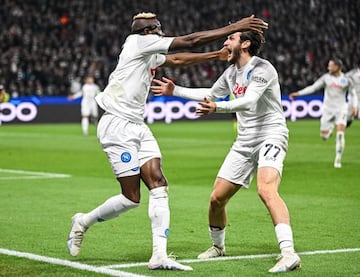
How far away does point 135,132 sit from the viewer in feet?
27.6

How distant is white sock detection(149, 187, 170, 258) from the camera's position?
8.12 meters

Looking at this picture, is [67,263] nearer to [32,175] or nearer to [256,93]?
[256,93]

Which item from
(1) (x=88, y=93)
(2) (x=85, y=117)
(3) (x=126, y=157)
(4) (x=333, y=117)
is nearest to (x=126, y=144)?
(3) (x=126, y=157)

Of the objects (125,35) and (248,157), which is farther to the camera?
(125,35)

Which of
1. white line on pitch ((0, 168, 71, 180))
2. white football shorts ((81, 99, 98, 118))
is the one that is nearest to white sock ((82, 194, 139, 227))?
white line on pitch ((0, 168, 71, 180))

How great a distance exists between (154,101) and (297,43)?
12.4m

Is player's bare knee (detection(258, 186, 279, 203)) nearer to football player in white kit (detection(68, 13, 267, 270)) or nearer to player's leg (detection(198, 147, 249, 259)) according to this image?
player's leg (detection(198, 147, 249, 259))

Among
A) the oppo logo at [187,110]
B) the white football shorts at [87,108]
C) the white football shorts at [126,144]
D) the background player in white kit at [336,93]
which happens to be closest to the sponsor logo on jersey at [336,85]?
the background player in white kit at [336,93]

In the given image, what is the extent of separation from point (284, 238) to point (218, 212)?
1022mm

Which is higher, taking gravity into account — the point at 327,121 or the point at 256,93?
the point at 256,93

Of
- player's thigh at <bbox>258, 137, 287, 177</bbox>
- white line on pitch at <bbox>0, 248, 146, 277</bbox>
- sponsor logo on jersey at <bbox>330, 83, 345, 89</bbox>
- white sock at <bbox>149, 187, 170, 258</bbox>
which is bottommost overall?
white line on pitch at <bbox>0, 248, 146, 277</bbox>

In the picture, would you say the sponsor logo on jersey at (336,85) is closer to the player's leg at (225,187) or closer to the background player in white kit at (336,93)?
the background player in white kit at (336,93)

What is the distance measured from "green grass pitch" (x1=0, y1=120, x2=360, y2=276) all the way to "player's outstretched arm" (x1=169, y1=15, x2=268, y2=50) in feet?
6.78

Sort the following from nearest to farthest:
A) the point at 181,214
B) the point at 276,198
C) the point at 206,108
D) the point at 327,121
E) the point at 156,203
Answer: the point at 206,108 → the point at 276,198 → the point at 156,203 → the point at 181,214 → the point at 327,121
